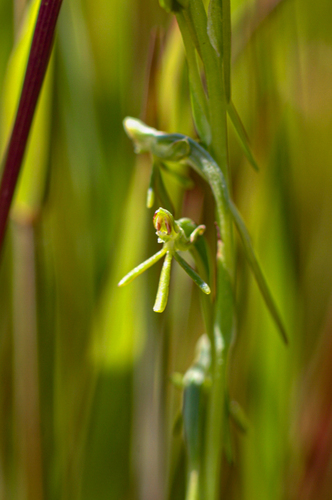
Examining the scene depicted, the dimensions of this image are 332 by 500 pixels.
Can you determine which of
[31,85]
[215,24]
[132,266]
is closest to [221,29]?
[215,24]

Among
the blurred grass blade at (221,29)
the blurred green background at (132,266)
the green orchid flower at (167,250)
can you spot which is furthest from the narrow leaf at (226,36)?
the blurred green background at (132,266)

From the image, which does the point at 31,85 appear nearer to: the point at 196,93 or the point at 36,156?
the point at 196,93

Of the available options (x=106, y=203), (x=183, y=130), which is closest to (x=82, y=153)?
(x=106, y=203)

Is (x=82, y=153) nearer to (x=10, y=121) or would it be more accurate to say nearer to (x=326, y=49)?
(x=10, y=121)

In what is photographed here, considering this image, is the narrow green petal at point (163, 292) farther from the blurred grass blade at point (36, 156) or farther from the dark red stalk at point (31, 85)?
the blurred grass blade at point (36, 156)

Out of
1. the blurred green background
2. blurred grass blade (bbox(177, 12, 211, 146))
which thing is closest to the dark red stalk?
blurred grass blade (bbox(177, 12, 211, 146))
